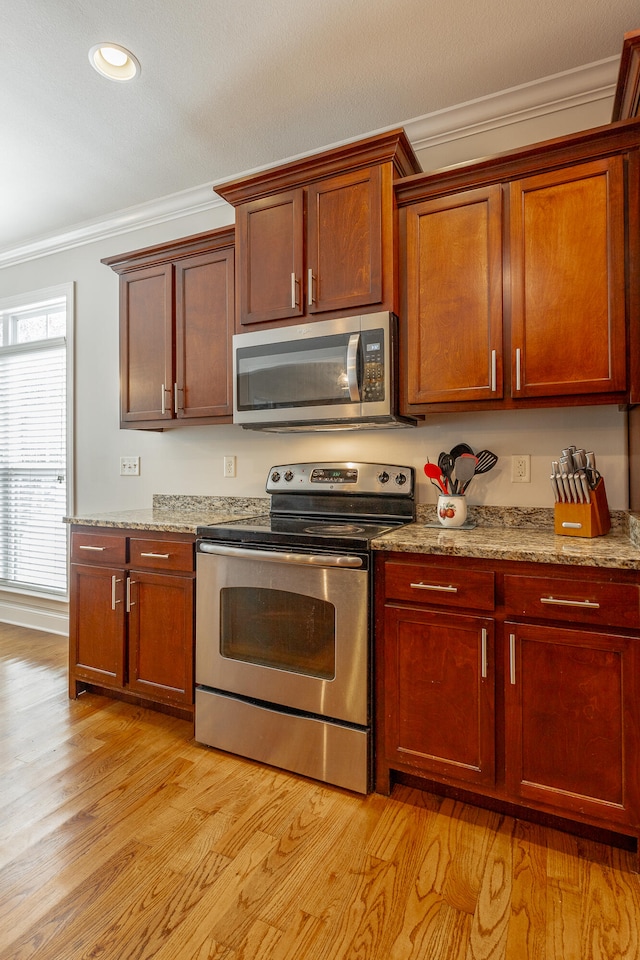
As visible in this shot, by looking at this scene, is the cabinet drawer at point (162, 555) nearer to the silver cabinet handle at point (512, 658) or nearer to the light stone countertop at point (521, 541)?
the light stone countertop at point (521, 541)

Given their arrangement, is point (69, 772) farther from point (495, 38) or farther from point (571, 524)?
point (495, 38)

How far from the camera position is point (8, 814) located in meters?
1.72

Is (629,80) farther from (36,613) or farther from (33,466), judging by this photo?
(36,613)

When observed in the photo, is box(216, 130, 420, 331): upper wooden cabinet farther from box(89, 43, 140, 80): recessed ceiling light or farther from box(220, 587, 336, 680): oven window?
box(220, 587, 336, 680): oven window

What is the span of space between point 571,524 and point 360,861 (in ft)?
4.23

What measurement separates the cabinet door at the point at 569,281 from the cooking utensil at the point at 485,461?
1.14 feet

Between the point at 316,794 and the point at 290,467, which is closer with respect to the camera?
the point at 316,794

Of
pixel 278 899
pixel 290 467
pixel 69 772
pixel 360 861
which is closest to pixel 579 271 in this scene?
pixel 290 467

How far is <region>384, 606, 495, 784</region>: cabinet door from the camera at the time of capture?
165 centimetres

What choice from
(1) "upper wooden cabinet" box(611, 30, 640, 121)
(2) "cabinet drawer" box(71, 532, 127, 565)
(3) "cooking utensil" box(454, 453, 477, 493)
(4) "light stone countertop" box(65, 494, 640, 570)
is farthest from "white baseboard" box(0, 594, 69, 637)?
(1) "upper wooden cabinet" box(611, 30, 640, 121)

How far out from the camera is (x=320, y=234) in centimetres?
218

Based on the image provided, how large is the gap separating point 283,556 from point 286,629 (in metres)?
0.29

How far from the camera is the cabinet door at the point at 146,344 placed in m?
2.68

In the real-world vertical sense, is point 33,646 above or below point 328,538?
below
